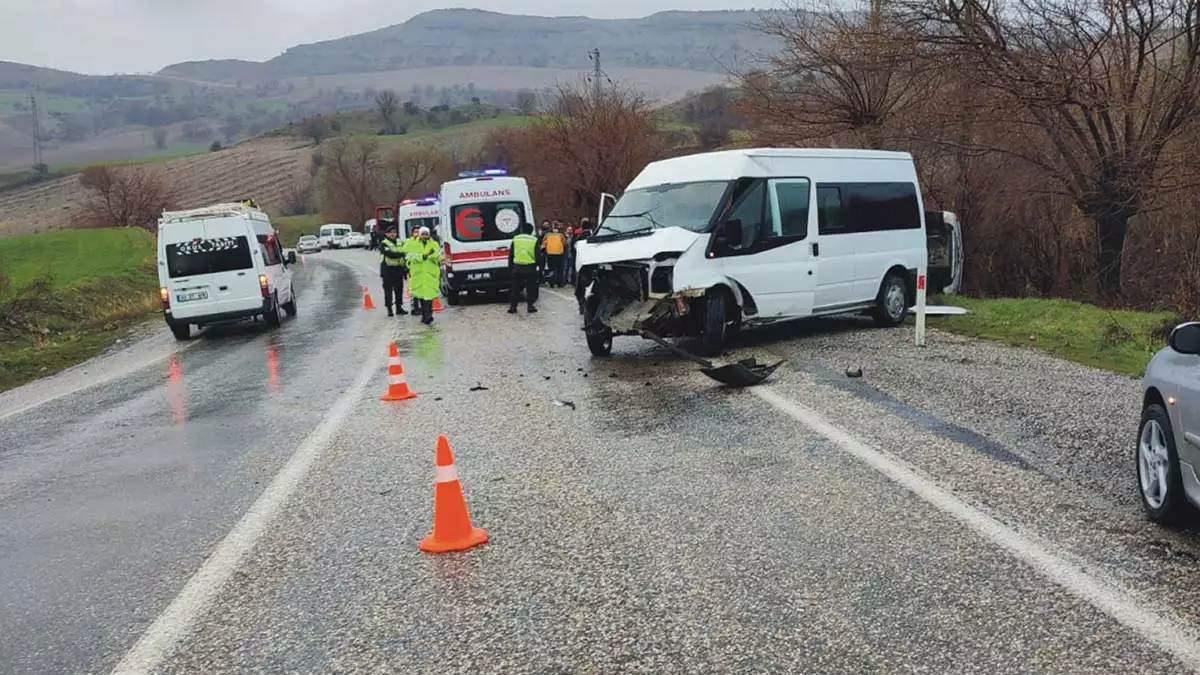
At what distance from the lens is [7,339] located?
20422 millimetres

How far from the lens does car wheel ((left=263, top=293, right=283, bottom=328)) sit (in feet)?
60.5

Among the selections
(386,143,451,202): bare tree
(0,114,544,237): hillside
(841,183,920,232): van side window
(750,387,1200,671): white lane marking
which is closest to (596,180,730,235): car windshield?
(841,183,920,232): van side window

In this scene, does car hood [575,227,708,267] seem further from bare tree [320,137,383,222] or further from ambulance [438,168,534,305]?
bare tree [320,137,383,222]

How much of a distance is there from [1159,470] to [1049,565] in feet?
3.43

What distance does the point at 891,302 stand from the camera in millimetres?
13797

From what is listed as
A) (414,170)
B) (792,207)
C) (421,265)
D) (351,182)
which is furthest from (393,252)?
(351,182)

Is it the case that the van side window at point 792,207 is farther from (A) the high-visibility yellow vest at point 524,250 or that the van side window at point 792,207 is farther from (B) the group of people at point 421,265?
(B) the group of people at point 421,265

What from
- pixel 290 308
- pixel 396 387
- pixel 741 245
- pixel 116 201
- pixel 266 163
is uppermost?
pixel 266 163

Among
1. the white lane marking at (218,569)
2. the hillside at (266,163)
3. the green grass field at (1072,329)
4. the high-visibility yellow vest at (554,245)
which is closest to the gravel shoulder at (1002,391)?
the green grass field at (1072,329)

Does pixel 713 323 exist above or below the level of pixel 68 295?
above

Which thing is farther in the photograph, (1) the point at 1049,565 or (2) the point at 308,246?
(2) the point at 308,246

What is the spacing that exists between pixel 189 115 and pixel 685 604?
334ft

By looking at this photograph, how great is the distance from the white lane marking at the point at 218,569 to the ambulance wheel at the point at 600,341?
4185 millimetres

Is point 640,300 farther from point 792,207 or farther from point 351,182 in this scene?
point 351,182
